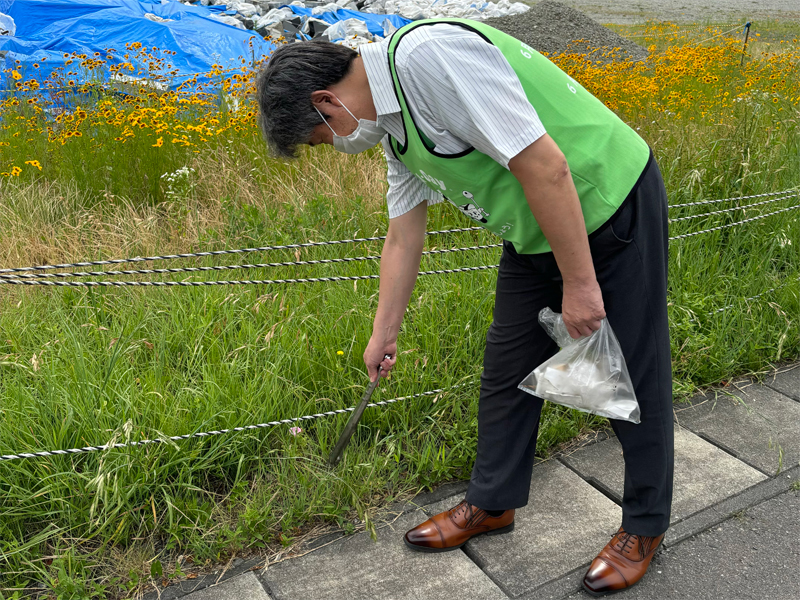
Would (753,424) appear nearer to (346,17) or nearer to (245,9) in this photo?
(346,17)

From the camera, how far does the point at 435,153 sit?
176 cm

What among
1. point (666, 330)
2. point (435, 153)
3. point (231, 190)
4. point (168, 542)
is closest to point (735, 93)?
point (231, 190)

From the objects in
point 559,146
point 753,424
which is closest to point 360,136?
point 559,146

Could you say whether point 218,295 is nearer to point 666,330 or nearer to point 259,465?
point 259,465

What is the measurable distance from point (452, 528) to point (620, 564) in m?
0.55

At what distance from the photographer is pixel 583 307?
1855 millimetres

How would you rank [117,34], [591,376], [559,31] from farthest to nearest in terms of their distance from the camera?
[559,31]
[117,34]
[591,376]

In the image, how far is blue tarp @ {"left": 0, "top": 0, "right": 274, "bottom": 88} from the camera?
30.3ft

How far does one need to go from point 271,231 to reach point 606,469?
2.21m

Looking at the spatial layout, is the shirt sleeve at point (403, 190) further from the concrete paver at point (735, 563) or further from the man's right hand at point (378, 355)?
the concrete paver at point (735, 563)

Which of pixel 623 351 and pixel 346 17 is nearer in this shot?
pixel 623 351

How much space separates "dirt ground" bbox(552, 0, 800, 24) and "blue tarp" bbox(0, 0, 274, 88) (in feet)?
59.4

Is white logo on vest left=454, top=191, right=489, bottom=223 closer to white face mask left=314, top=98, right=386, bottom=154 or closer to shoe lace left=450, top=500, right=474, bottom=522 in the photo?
white face mask left=314, top=98, right=386, bottom=154

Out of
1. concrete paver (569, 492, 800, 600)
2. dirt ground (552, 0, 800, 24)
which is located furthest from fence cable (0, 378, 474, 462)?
dirt ground (552, 0, 800, 24)
